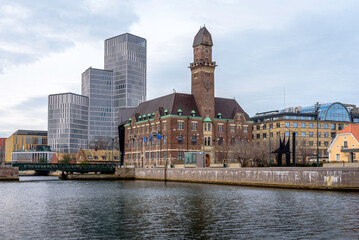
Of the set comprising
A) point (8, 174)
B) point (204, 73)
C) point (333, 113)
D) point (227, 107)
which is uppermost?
point (204, 73)

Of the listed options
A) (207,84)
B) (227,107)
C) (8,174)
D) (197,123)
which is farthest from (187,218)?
(227,107)

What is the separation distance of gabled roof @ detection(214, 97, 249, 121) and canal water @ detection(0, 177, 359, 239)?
296ft

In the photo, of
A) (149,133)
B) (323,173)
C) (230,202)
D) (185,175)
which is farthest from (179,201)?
(149,133)

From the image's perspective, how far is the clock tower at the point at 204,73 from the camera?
441 feet

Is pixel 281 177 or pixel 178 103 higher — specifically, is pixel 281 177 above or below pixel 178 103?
below

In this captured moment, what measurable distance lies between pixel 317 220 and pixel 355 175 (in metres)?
25.6

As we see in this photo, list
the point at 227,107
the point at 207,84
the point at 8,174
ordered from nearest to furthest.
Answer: the point at 8,174 < the point at 207,84 < the point at 227,107

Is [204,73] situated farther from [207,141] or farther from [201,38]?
[207,141]

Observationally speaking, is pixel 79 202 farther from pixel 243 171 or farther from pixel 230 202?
pixel 243 171

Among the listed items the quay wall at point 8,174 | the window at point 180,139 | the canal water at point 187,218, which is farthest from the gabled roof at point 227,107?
the canal water at point 187,218

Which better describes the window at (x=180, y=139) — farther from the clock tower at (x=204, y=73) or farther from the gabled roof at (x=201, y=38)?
the gabled roof at (x=201, y=38)

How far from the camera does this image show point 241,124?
472 feet

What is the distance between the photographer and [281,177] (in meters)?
68.4

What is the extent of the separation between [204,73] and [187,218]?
101 meters
